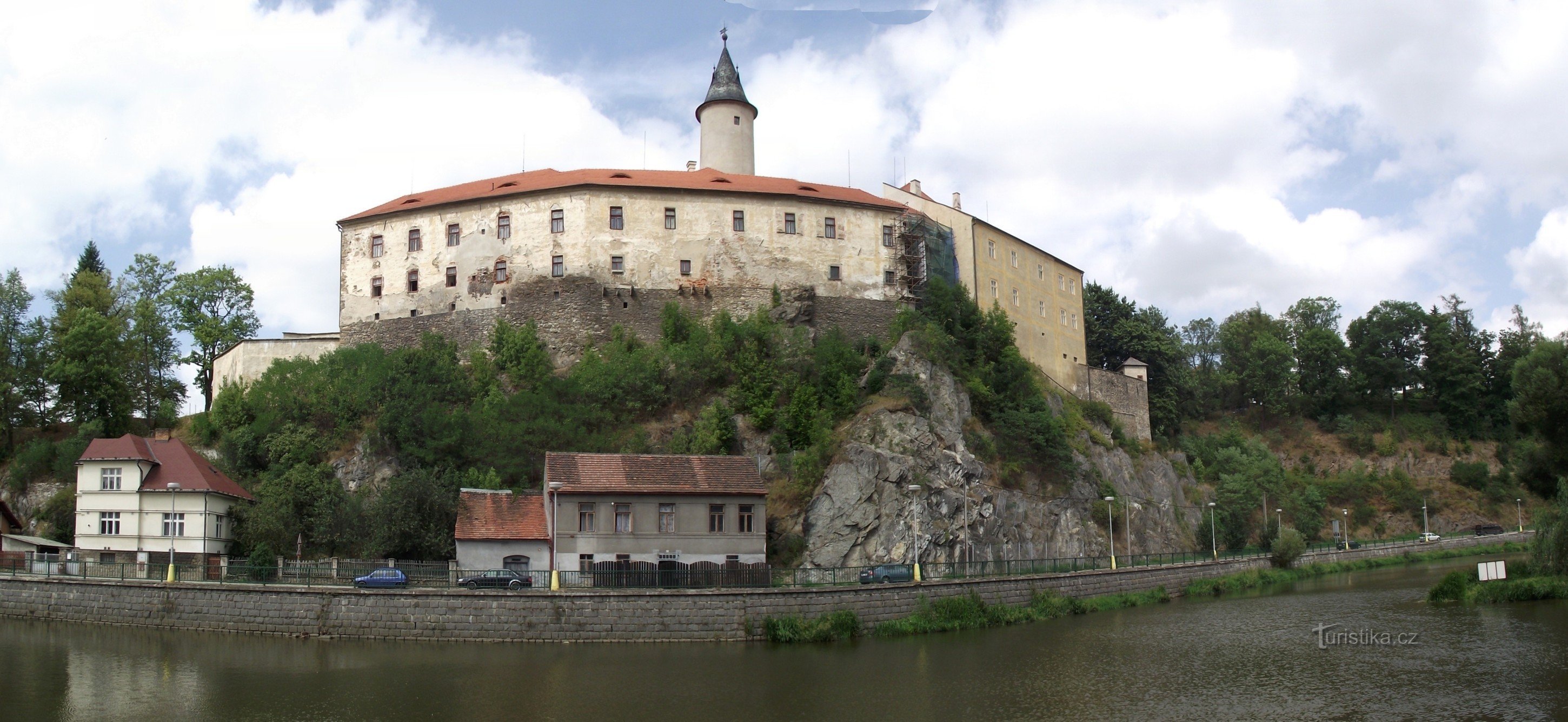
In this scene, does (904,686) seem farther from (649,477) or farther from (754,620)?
(649,477)

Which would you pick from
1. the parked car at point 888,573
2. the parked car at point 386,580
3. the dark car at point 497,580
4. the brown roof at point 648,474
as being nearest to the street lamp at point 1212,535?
the parked car at point 888,573

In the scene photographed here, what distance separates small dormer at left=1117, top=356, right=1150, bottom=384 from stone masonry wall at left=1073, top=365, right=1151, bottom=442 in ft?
2.00

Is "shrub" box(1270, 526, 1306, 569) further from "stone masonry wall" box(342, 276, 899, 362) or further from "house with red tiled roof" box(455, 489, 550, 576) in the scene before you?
"house with red tiled roof" box(455, 489, 550, 576)

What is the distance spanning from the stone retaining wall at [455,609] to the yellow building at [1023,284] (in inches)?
1184

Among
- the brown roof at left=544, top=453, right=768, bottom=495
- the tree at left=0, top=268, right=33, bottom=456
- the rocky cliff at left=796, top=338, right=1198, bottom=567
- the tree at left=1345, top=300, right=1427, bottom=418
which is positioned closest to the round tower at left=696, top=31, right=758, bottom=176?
the rocky cliff at left=796, top=338, right=1198, bottom=567

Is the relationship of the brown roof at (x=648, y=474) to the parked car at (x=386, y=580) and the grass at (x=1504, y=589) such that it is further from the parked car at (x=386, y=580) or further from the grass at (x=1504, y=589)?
the grass at (x=1504, y=589)

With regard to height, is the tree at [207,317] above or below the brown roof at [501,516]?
above

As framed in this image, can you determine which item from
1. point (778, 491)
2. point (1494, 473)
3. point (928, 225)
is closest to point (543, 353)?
point (778, 491)

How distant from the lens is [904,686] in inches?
1133

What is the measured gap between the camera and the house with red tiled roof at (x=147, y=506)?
46.1m

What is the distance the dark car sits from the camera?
120ft

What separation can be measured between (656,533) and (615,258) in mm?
21146

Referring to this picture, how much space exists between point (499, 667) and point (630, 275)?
102ft

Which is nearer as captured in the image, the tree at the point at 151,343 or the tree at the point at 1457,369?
the tree at the point at 151,343
